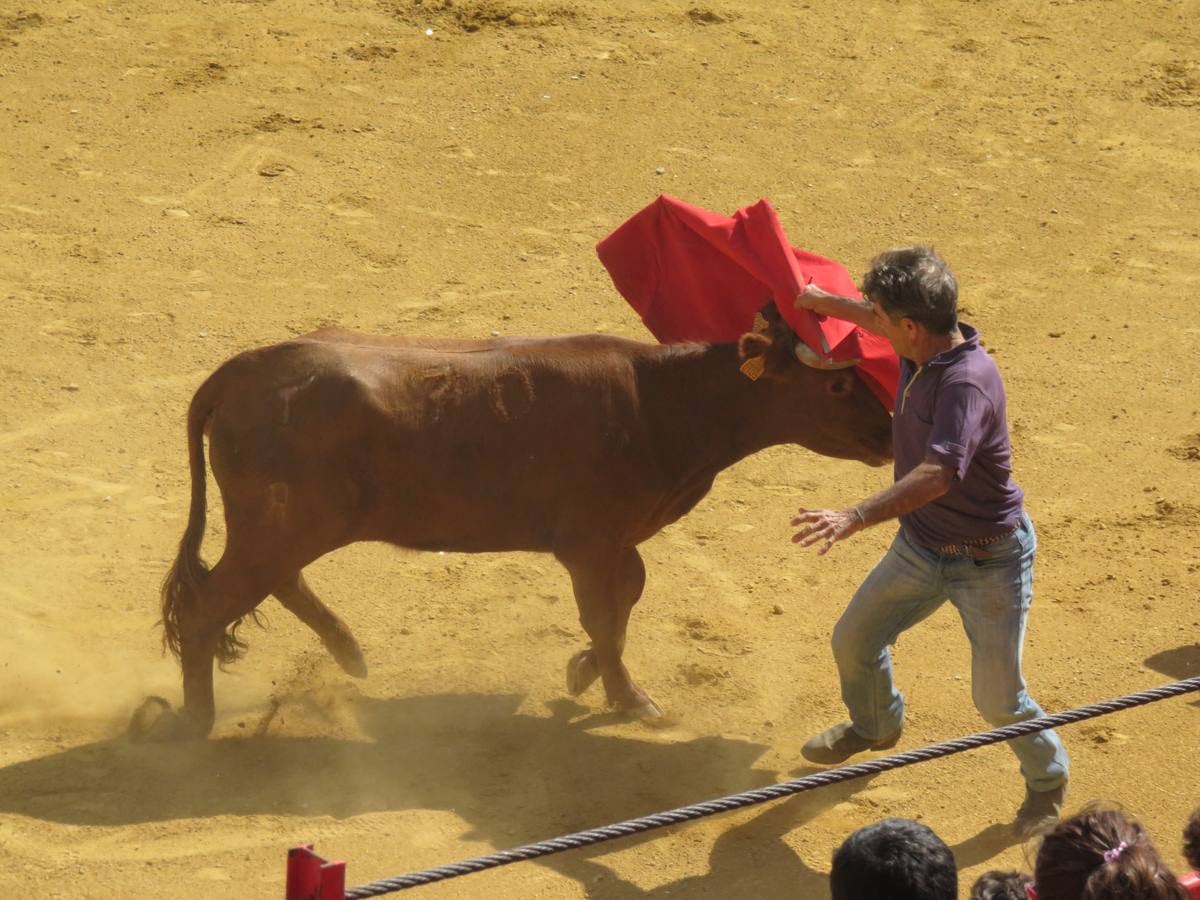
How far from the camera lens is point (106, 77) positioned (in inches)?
467

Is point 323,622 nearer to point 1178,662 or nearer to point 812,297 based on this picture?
point 812,297

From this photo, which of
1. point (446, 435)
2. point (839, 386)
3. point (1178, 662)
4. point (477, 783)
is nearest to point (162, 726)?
point (477, 783)

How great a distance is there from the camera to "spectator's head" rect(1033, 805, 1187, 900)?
9.83 ft

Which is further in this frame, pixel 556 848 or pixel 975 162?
pixel 975 162

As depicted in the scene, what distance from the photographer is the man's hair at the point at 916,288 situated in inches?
186

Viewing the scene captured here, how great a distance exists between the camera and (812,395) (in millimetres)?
5941

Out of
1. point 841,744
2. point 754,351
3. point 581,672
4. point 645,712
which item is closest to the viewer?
point 841,744

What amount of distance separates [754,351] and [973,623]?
1.29 metres

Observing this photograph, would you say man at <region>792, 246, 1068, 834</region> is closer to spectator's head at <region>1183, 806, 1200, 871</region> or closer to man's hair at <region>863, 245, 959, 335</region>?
man's hair at <region>863, 245, 959, 335</region>

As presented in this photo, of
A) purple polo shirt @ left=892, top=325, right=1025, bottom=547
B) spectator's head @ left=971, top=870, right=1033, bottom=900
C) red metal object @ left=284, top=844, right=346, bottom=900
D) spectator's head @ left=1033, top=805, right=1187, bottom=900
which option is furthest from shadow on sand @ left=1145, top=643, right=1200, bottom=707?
red metal object @ left=284, top=844, right=346, bottom=900

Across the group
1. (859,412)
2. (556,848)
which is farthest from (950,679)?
(556,848)

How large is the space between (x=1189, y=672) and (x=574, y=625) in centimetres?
253

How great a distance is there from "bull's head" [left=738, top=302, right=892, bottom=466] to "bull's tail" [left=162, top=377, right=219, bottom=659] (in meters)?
2.06

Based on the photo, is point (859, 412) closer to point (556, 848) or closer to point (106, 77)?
point (556, 848)
